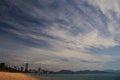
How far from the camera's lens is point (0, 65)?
517 feet
